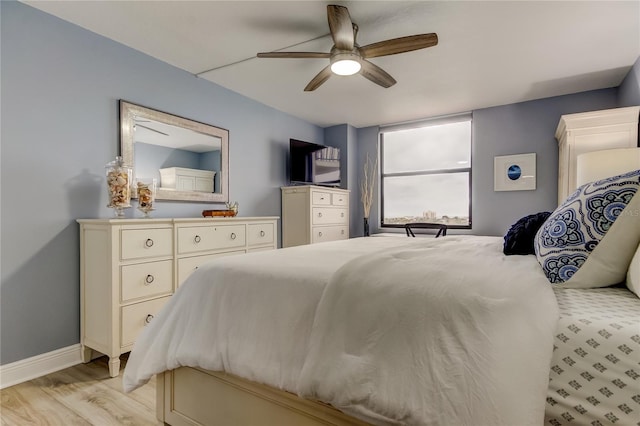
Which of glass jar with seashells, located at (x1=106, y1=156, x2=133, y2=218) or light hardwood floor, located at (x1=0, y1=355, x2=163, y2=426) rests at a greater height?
glass jar with seashells, located at (x1=106, y1=156, x2=133, y2=218)

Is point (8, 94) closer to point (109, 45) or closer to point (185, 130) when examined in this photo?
point (109, 45)

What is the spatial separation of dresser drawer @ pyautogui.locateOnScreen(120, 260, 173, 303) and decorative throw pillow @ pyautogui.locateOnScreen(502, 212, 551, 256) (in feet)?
7.47

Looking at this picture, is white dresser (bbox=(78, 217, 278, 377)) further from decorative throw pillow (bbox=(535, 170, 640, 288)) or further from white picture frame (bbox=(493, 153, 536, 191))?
white picture frame (bbox=(493, 153, 536, 191))

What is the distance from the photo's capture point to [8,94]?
202 cm

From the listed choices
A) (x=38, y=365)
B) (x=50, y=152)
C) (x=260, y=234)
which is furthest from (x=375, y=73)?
(x=38, y=365)

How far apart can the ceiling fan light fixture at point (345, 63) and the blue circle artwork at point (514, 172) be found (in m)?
2.80

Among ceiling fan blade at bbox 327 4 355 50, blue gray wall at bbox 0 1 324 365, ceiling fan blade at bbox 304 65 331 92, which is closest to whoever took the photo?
ceiling fan blade at bbox 327 4 355 50

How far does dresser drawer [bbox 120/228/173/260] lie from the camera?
2.12 m

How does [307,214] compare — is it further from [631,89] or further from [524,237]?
[631,89]

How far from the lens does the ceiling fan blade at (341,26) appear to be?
1.91m

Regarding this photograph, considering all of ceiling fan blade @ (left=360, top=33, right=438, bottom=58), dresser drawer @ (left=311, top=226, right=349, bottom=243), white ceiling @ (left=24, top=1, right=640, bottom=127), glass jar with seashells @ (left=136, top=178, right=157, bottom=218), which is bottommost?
dresser drawer @ (left=311, top=226, right=349, bottom=243)

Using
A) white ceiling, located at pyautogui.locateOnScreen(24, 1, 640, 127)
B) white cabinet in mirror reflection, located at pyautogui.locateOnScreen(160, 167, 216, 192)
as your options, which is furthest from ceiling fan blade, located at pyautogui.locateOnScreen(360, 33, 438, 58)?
white cabinet in mirror reflection, located at pyautogui.locateOnScreen(160, 167, 216, 192)

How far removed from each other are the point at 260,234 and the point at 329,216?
4.64 ft

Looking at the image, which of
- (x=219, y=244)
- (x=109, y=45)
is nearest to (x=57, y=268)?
(x=219, y=244)
